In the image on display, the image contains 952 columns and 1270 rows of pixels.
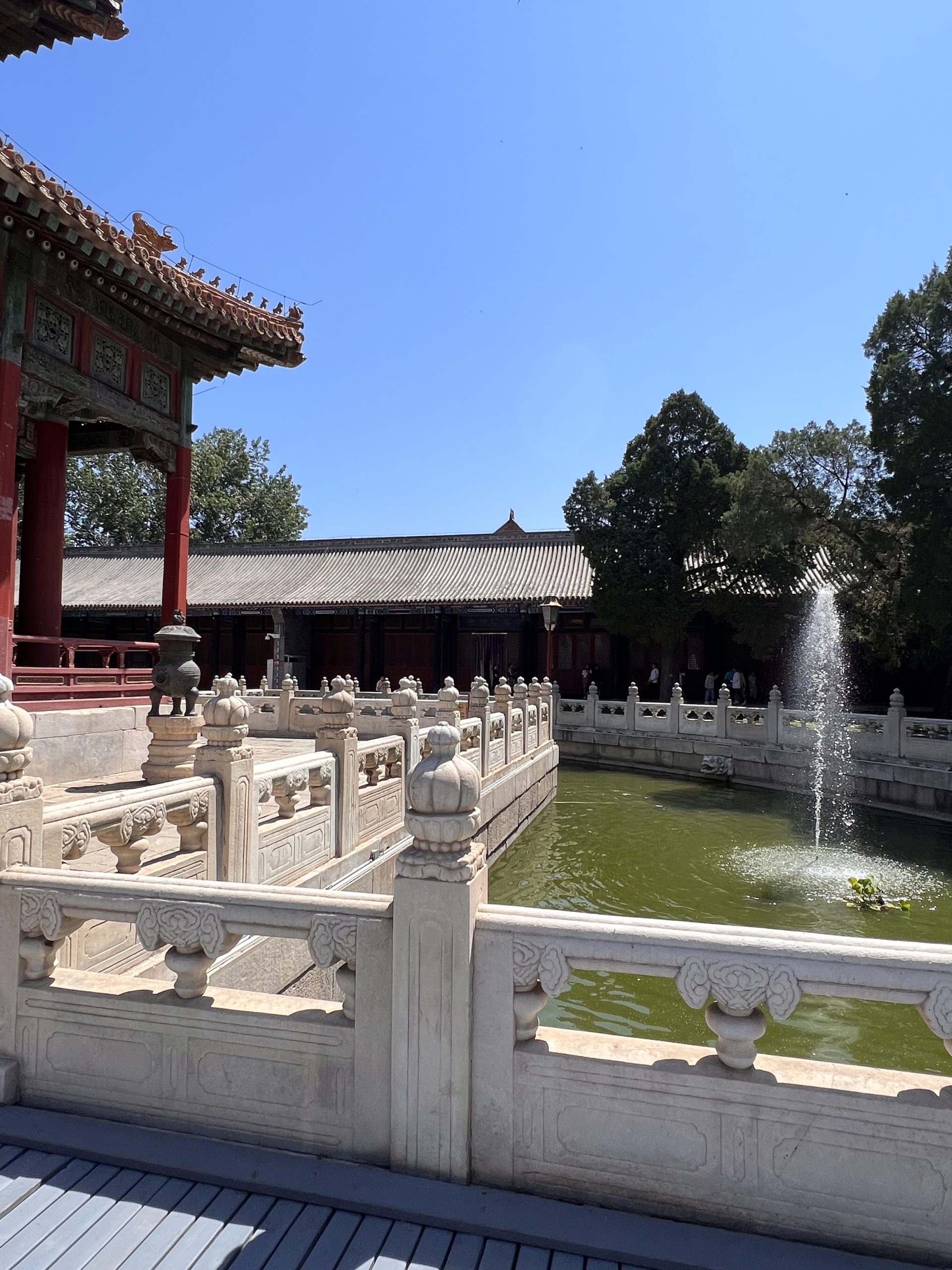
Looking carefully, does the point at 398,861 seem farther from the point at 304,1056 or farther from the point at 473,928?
the point at 304,1056

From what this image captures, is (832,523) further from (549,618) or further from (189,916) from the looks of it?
(189,916)

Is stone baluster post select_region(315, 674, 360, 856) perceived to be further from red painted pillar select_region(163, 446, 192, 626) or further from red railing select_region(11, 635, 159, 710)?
red painted pillar select_region(163, 446, 192, 626)

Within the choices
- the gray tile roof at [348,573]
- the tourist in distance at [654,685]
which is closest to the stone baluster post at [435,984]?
the gray tile roof at [348,573]

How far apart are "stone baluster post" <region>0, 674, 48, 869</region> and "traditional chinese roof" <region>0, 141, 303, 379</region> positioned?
5910mm

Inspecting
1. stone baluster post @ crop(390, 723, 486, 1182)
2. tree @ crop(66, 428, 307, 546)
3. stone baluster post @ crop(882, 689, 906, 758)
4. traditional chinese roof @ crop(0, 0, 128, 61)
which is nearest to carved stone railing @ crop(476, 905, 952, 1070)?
stone baluster post @ crop(390, 723, 486, 1182)

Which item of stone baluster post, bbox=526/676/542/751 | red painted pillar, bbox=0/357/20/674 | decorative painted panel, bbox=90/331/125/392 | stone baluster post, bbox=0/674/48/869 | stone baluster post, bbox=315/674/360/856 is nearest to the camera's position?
stone baluster post, bbox=0/674/48/869

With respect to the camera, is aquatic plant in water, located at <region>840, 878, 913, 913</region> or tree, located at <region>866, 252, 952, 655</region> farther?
tree, located at <region>866, 252, 952, 655</region>

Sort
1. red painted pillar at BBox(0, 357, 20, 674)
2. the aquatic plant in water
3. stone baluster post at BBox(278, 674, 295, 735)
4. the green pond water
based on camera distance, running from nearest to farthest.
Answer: the green pond water
red painted pillar at BBox(0, 357, 20, 674)
the aquatic plant in water
stone baluster post at BBox(278, 674, 295, 735)

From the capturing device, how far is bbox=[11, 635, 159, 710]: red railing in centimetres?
791

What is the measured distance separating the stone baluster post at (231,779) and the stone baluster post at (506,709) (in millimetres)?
6810

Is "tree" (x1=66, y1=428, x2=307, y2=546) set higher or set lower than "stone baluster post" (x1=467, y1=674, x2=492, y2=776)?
higher

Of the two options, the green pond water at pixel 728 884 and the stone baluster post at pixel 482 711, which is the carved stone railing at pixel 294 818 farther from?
the stone baluster post at pixel 482 711

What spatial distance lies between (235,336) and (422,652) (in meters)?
15.6

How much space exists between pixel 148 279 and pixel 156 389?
2.06 meters
